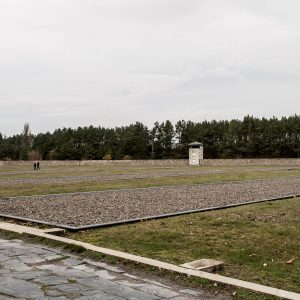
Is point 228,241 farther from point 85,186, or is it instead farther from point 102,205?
point 85,186

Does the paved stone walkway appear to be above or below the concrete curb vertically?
below

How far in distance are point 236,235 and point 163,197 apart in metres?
7.72

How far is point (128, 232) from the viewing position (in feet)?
28.1

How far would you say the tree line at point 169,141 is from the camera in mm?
87625

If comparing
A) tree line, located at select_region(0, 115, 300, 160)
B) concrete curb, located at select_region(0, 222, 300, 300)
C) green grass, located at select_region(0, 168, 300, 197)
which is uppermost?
tree line, located at select_region(0, 115, 300, 160)

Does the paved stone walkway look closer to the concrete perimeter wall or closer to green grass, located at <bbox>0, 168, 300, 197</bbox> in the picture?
green grass, located at <bbox>0, 168, 300, 197</bbox>

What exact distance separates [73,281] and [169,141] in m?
93.0

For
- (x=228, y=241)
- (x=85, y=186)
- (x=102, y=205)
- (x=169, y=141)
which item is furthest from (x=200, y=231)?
(x=169, y=141)

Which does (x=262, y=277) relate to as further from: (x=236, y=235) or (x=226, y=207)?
(x=226, y=207)

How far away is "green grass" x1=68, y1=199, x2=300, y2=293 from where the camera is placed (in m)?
5.85

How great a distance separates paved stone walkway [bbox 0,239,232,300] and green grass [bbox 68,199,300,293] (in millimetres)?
877

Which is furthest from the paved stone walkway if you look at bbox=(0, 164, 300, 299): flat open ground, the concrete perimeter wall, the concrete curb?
the concrete perimeter wall

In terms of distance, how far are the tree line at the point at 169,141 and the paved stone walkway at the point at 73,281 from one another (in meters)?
82.0

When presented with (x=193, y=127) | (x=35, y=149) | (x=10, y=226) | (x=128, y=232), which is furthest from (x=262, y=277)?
(x=35, y=149)
